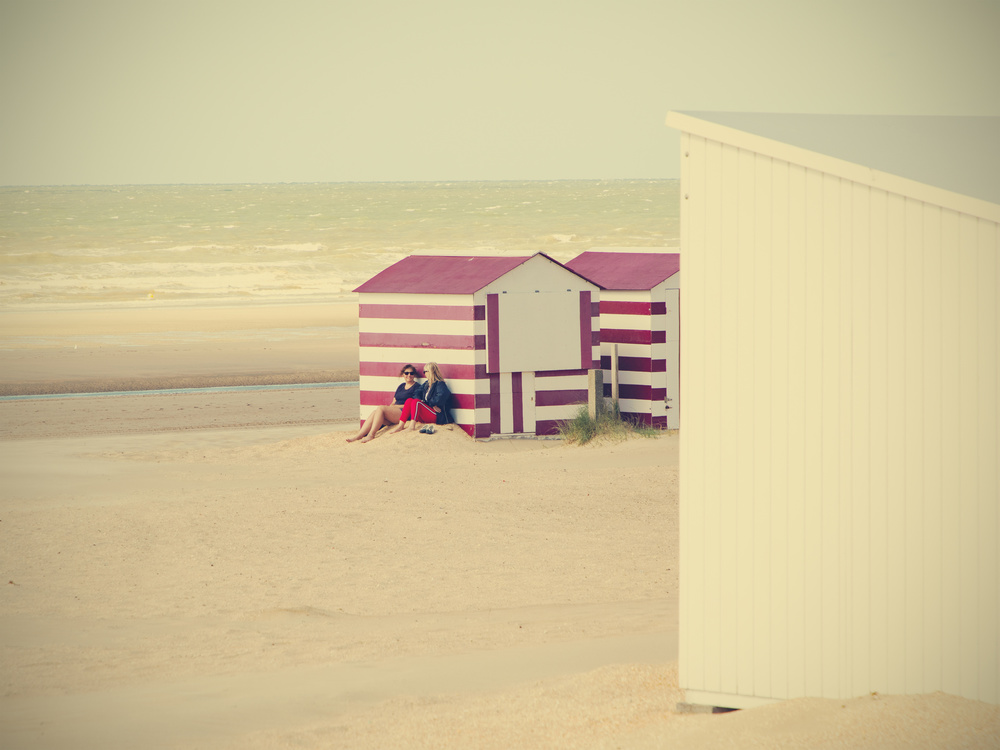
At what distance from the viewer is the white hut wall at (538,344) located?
15.0m

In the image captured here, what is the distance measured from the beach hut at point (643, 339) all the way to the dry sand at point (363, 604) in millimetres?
798

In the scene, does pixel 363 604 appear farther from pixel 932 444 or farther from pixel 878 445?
pixel 932 444

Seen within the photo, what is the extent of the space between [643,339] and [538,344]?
58.5 inches

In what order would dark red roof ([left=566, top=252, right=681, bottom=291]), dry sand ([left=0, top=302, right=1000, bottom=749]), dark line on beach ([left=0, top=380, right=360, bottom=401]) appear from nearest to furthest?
dry sand ([left=0, top=302, right=1000, bottom=749]) < dark red roof ([left=566, top=252, right=681, bottom=291]) < dark line on beach ([left=0, top=380, right=360, bottom=401])

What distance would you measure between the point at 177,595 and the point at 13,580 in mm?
1318

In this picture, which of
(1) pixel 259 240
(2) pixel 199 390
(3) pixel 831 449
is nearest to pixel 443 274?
(2) pixel 199 390

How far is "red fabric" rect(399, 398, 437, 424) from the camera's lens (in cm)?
1504

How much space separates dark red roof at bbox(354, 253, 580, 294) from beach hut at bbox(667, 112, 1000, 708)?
954 cm

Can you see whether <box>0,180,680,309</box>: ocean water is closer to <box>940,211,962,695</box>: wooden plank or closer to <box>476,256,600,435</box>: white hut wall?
<box>476,256,600,435</box>: white hut wall

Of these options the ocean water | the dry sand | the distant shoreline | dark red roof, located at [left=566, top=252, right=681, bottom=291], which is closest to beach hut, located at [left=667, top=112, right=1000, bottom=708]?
the dry sand

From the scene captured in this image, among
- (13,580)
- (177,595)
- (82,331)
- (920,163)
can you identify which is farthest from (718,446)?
(82,331)

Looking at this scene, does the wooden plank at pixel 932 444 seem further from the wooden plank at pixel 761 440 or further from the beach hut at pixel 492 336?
the beach hut at pixel 492 336

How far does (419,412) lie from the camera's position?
15.1 metres

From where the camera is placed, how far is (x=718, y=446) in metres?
5.35
